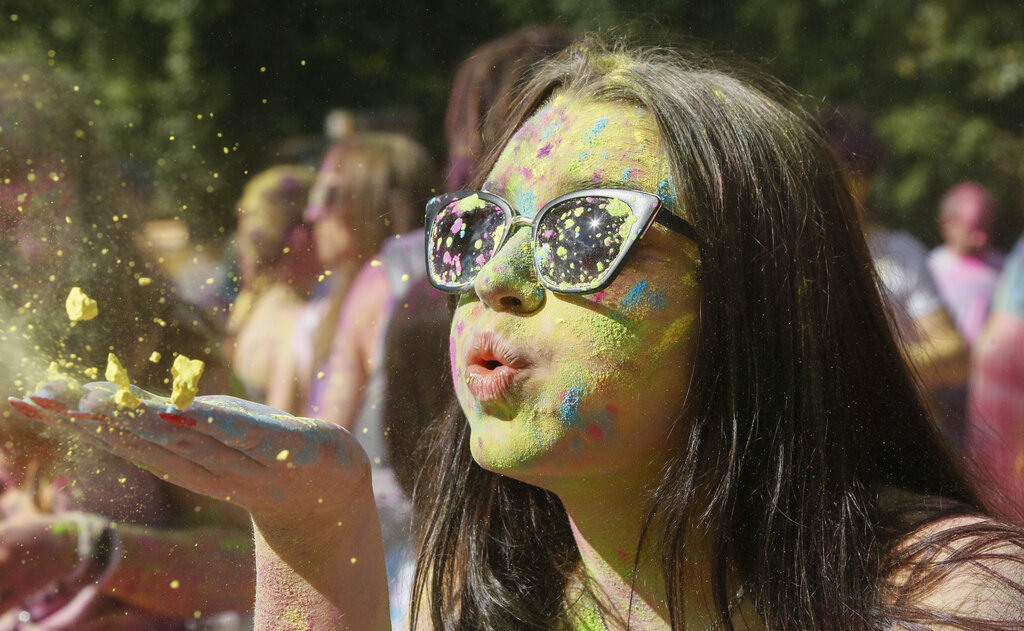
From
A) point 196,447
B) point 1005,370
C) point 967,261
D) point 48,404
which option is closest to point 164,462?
point 196,447

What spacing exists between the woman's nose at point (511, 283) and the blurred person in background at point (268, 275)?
2.90 feet

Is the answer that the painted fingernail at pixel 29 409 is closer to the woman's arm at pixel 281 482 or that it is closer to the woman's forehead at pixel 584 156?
the woman's arm at pixel 281 482

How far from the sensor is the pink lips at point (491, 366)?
1329mm

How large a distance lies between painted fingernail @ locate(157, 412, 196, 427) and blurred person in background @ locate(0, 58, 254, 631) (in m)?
0.31

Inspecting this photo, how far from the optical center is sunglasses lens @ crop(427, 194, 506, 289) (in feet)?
4.83

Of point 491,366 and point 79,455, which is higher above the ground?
point 79,455

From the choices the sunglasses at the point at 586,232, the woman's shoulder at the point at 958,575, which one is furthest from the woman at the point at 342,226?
the woman's shoulder at the point at 958,575

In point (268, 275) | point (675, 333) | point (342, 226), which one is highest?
point (342, 226)

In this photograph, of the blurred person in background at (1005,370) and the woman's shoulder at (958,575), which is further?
the blurred person in background at (1005,370)

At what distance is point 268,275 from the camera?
238 cm

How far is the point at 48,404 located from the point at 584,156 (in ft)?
2.56

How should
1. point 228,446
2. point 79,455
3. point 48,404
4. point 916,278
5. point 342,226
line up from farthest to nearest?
point 916,278, point 342,226, point 79,455, point 228,446, point 48,404

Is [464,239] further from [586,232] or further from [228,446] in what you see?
[228,446]

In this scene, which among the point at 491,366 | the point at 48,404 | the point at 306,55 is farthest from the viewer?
the point at 306,55
